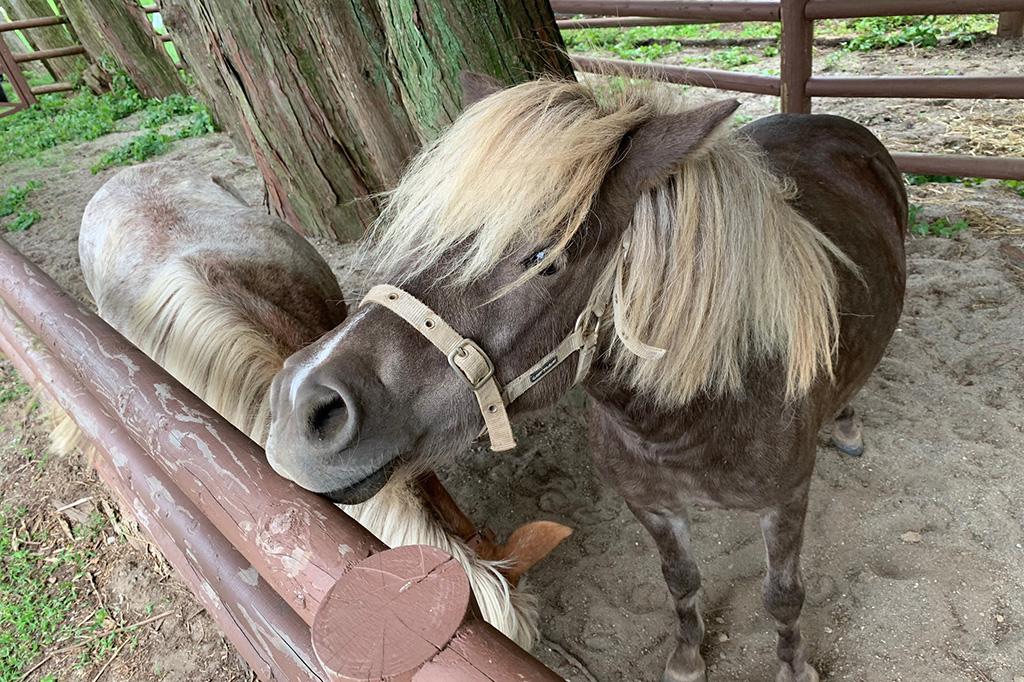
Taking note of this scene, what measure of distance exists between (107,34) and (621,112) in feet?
34.2

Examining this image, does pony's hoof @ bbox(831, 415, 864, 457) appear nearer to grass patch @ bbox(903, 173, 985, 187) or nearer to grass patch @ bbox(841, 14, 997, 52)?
grass patch @ bbox(903, 173, 985, 187)

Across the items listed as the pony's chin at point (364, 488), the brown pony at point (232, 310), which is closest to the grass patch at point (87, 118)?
the brown pony at point (232, 310)

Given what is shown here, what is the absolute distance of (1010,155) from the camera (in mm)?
4594

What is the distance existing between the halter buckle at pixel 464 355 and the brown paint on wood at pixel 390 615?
1.37 ft

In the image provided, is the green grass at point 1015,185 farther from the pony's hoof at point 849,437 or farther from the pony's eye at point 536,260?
the pony's eye at point 536,260

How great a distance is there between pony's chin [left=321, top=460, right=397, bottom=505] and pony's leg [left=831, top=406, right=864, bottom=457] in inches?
92.9

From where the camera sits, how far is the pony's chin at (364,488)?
1.35 m

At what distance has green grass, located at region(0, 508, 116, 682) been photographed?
8.64ft

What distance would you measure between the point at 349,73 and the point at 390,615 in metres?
3.27

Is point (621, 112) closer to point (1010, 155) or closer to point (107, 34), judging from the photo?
point (1010, 155)

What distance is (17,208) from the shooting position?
266 inches

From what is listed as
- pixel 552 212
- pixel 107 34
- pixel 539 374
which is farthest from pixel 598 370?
pixel 107 34

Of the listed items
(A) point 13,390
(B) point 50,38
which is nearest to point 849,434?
(A) point 13,390

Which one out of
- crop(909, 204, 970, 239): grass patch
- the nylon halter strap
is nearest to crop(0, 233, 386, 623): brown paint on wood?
the nylon halter strap
